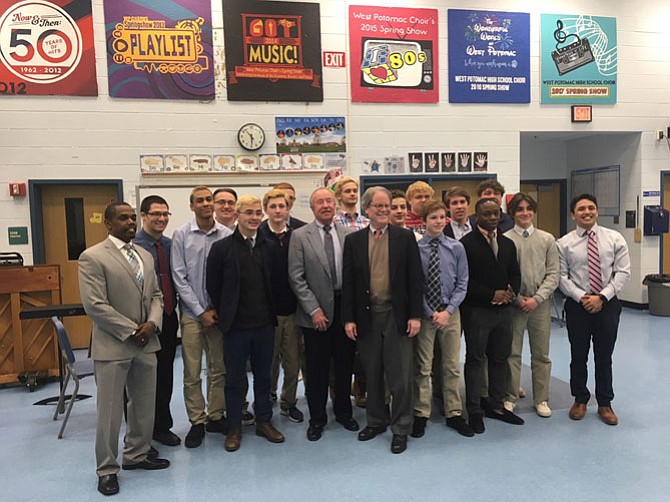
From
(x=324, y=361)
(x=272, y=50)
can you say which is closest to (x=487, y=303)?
(x=324, y=361)

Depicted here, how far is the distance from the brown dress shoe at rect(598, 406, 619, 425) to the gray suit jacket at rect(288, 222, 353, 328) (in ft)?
6.81

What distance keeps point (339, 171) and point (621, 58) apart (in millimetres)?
4397

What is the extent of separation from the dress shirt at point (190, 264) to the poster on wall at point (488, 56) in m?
4.49

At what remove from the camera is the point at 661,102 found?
289 inches

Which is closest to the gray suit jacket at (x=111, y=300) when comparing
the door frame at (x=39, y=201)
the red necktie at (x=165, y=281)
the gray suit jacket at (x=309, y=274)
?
the red necktie at (x=165, y=281)

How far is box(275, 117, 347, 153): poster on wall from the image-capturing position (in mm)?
6250

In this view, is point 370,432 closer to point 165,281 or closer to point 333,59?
point 165,281

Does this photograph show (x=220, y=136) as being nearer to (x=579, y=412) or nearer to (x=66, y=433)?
(x=66, y=433)

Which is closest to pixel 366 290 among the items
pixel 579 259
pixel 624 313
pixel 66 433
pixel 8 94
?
A: pixel 579 259

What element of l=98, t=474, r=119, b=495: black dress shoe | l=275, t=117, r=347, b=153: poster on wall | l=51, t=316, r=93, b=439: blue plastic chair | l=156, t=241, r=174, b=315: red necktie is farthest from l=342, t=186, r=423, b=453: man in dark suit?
l=275, t=117, r=347, b=153: poster on wall

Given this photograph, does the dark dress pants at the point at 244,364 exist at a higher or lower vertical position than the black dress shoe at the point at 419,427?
higher

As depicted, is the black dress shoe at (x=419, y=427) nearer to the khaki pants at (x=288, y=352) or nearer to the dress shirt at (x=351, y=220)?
the khaki pants at (x=288, y=352)

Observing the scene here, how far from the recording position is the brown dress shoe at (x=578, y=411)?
12.0 feet

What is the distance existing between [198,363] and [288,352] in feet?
2.17
